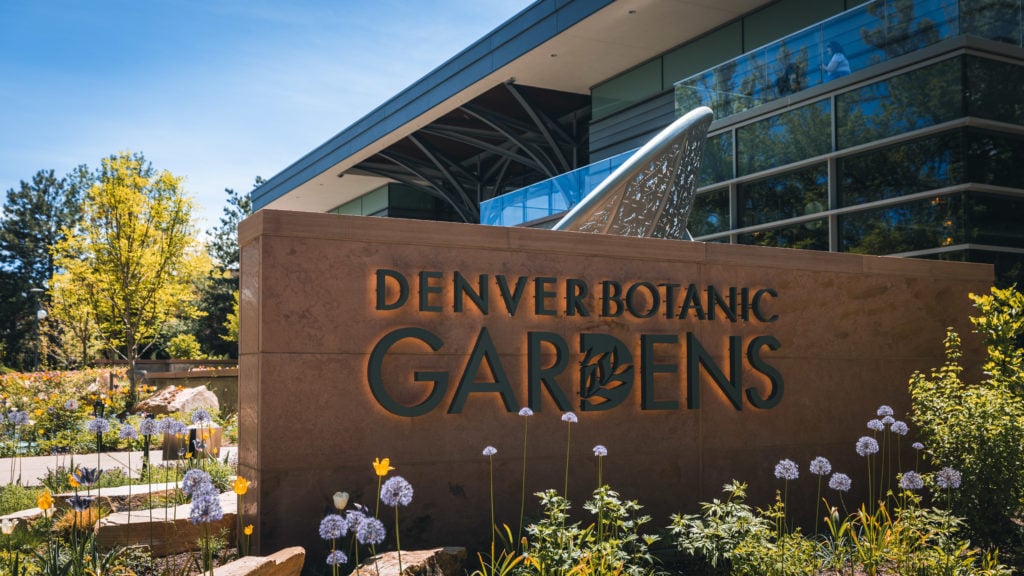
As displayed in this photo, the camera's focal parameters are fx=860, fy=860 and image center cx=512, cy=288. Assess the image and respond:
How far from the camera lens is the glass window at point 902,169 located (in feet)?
38.6

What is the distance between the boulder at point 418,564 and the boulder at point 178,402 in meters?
11.2

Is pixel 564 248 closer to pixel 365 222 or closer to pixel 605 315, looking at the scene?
pixel 605 315

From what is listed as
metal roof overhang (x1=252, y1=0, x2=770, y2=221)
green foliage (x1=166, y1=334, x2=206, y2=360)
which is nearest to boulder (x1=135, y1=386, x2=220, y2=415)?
metal roof overhang (x1=252, y1=0, x2=770, y2=221)

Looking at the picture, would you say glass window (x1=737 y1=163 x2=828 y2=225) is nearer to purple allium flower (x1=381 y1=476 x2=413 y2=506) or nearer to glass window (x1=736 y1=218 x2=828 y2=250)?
glass window (x1=736 y1=218 x2=828 y2=250)

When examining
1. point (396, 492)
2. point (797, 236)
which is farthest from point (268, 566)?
point (797, 236)

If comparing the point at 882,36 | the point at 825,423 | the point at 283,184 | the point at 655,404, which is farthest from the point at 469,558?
the point at 283,184

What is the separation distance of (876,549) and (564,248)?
295 cm

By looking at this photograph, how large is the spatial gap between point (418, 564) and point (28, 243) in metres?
70.9

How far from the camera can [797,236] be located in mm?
14070

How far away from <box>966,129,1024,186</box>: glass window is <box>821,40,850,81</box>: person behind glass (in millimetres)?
2360

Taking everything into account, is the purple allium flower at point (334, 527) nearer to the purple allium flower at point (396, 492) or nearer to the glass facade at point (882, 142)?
the purple allium flower at point (396, 492)

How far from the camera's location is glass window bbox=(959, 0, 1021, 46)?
38.8ft

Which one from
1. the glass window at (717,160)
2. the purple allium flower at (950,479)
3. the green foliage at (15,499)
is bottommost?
the green foliage at (15,499)

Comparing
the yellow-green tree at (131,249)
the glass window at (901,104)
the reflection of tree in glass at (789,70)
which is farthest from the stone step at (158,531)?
the yellow-green tree at (131,249)
